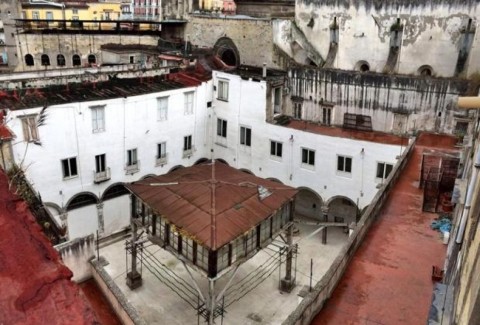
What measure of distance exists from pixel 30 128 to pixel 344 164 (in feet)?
57.5

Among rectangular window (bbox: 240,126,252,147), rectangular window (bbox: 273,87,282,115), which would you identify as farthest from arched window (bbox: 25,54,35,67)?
rectangular window (bbox: 273,87,282,115)

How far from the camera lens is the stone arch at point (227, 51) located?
39866 mm

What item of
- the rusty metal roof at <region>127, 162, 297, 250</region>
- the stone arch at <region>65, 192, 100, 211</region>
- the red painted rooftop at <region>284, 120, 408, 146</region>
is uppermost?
the red painted rooftop at <region>284, 120, 408, 146</region>

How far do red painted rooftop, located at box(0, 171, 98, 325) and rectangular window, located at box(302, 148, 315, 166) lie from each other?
21939 mm

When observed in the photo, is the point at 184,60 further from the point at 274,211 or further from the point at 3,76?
the point at 274,211

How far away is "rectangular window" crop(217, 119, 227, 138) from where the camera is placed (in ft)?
107

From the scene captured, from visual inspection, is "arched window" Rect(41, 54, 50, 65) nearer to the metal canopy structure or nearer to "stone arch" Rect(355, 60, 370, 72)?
the metal canopy structure

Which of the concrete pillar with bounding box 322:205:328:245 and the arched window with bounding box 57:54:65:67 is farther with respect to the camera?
the arched window with bounding box 57:54:65:67

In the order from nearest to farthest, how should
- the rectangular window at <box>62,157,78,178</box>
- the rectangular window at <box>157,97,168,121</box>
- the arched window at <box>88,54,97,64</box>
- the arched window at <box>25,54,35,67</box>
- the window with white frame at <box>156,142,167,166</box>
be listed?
the rectangular window at <box>62,157,78,178</box>
the rectangular window at <box>157,97,168,121</box>
the window with white frame at <box>156,142,167,166</box>
the arched window at <box>25,54,35,67</box>
the arched window at <box>88,54,97,64</box>

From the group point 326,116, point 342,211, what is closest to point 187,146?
point 326,116

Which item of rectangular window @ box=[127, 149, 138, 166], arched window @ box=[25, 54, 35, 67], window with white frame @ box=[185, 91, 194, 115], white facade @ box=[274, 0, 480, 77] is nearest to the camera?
rectangular window @ box=[127, 149, 138, 166]

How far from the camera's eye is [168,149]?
30.4m

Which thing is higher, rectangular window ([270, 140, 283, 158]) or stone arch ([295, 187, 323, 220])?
rectangular window ([270, 140, 283, 158])

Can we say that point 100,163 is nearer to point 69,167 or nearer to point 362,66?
point 69,167
